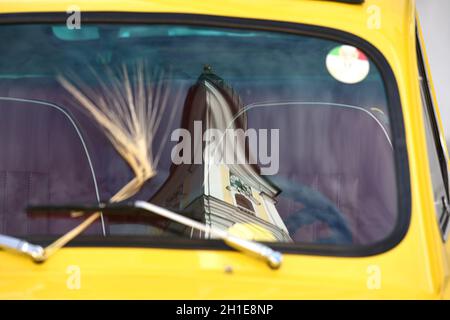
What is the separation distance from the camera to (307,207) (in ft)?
9.74

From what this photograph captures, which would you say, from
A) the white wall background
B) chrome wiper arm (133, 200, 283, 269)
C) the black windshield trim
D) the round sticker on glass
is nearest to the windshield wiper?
chrome wiper arm (133, 200, 283, 269)

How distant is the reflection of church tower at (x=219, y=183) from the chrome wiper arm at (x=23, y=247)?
1.15 ft

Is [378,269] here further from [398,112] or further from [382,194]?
[398,112]

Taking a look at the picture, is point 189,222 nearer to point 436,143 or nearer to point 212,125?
point 212,125

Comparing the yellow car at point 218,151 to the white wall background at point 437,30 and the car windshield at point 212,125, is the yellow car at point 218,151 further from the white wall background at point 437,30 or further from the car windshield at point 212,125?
the white wall background at point 437,30

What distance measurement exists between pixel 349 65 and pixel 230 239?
71 cm

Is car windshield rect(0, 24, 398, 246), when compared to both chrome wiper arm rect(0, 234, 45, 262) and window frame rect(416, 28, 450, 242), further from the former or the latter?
window frame rect(416, 28, 450, 242)

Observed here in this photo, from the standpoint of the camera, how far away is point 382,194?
2869 mm

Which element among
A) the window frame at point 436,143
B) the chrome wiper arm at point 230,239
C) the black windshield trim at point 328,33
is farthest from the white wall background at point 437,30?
the chrome wiper arm at point 230,239

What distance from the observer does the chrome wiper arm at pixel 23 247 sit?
2610 millimetres

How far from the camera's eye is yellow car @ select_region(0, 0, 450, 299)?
104 inches

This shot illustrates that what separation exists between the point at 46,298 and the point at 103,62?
31.3 inches
